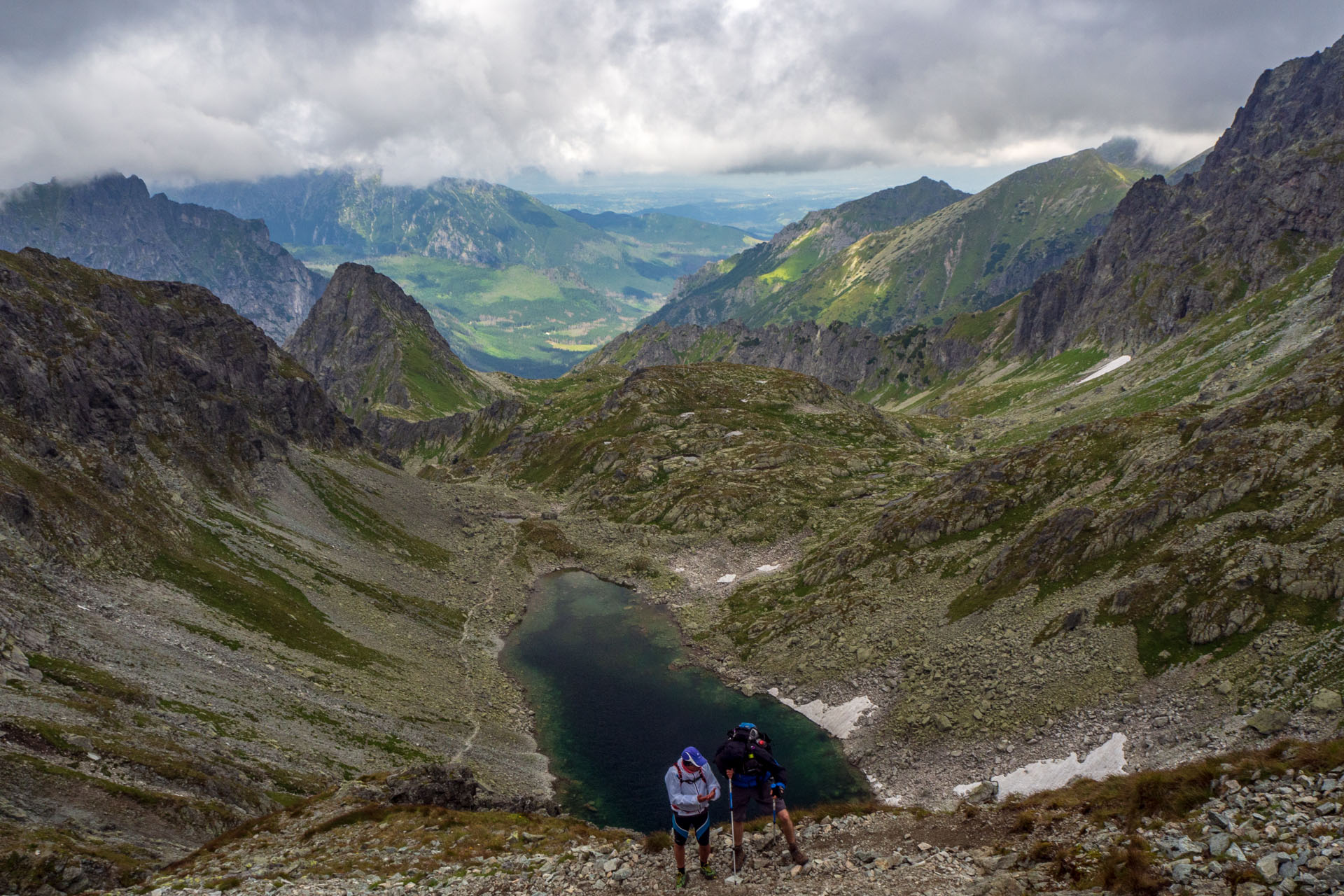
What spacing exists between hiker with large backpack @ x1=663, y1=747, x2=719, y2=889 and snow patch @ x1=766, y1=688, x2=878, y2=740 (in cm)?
5225

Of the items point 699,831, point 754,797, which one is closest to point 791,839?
point 754,797

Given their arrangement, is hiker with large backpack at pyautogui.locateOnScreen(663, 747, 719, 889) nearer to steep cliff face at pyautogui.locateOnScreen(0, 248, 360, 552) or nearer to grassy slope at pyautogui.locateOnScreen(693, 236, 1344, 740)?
grassy slope at pyautogui.locateOnScreen(693, 236, 1344, 740)

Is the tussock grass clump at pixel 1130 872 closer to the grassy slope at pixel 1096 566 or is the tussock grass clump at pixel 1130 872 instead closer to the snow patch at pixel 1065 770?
the snow patch at pixel 1065 770

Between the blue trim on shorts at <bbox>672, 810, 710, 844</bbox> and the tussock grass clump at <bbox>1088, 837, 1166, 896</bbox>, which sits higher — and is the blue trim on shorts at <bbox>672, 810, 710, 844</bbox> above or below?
below

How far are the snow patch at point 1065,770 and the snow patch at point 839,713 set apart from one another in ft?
56.2

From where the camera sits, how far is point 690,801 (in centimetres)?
2405

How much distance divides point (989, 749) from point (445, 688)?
5754 centimetres

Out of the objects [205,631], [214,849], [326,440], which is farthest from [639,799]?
[326,440]

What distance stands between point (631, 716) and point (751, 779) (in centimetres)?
6016

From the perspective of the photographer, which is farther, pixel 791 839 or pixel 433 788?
pixel 433 788

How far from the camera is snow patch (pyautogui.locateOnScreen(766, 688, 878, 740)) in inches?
2876

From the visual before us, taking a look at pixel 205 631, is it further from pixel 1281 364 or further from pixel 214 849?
pixel 1281 364

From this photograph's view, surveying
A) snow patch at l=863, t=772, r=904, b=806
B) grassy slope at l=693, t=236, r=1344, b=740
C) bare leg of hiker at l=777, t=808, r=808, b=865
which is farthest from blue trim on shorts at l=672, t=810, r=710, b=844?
grassy slope at l=693, t=236, r=1344, b=740

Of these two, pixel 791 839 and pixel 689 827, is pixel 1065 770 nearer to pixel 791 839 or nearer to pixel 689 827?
→ pixel 791 839
